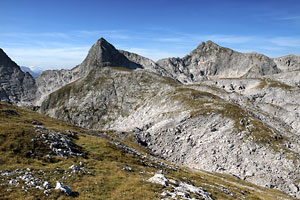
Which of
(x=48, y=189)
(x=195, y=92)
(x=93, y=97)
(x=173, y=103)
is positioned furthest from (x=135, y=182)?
(x=93, y=97)

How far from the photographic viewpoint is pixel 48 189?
18.2 metres

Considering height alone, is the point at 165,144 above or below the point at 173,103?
below

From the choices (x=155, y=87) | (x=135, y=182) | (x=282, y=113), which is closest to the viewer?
(x=135, y=182)

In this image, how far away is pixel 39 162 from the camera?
2547 centimetres

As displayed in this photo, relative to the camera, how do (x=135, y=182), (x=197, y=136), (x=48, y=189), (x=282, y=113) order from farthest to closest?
(x=282, y=113), (x=197, y=136), (x=135, y=182), (x=48, y=189)

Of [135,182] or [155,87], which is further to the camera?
[155,87]

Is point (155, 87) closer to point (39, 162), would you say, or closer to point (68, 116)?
point (68, 116)

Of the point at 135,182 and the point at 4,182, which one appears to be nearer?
the point at 4,182

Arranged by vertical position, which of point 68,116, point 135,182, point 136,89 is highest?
point 136,89

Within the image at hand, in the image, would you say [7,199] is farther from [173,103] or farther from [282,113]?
[282,113]

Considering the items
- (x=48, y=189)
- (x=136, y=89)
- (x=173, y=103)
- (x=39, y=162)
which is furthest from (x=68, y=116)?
(x=48, y=189)

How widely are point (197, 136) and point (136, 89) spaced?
77501 millimetres

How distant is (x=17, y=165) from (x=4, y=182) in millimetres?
4858

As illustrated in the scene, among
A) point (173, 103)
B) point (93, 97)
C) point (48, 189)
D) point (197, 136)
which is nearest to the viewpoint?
point (48, 189)
